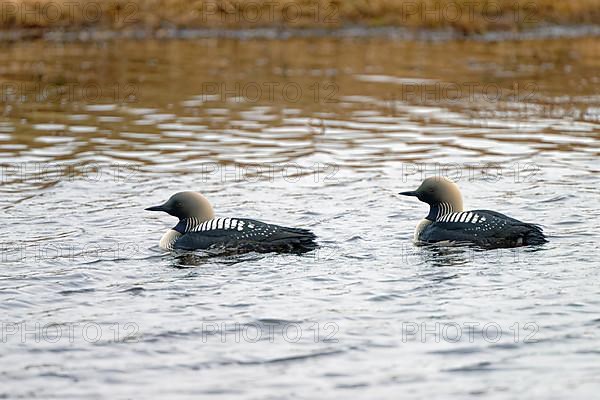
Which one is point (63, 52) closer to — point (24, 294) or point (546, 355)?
point (24, 294)

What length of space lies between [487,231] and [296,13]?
24.1 metres

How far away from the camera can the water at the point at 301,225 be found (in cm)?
846

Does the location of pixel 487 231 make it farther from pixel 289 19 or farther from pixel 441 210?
pixel 289 19

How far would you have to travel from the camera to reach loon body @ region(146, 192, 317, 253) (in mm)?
11367

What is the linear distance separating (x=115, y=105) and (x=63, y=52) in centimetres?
838

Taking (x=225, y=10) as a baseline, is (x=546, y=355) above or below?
below

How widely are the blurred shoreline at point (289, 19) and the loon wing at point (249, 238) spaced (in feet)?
73.5

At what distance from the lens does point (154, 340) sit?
29.6 feet

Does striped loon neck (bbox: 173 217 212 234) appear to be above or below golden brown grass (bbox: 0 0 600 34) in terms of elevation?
below

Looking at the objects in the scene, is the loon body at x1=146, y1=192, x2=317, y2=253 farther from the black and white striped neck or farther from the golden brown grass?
the golden brown grass

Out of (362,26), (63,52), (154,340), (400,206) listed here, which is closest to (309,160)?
(400,206)

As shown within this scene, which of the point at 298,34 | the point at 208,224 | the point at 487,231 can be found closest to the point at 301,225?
the point at 208,224

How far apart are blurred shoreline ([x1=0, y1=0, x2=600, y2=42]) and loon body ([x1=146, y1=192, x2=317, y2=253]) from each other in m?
22.0

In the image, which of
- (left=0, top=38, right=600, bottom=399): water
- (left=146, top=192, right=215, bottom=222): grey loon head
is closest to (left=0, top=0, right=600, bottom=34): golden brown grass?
(left=0, top=38, right=600, bottom=399): water
